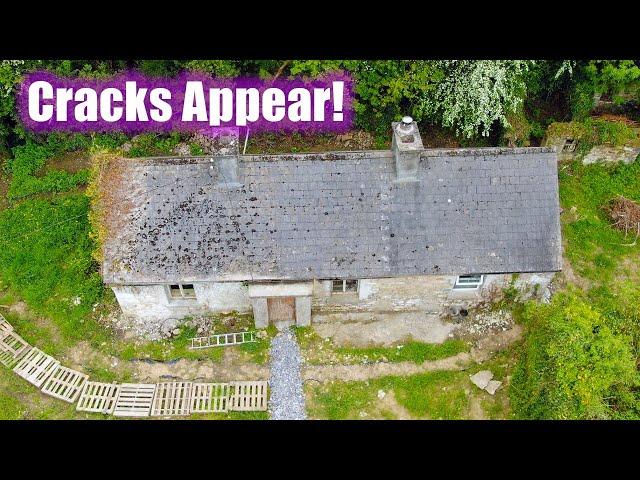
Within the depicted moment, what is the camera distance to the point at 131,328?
66.0ft

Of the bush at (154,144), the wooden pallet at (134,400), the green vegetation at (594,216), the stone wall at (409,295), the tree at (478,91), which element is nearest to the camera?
the wooden pallet at (134,400)

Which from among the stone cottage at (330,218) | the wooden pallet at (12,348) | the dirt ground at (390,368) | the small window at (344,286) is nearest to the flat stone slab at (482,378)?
the dirt ground at (390,368)

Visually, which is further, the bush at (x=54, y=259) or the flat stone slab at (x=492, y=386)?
the bush at (x=54, y=259)

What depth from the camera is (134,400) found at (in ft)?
60.5

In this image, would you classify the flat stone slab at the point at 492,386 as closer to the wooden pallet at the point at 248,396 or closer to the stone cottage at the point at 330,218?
the stone cottage at the point at 330,218

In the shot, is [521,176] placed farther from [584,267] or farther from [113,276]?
[113,276]

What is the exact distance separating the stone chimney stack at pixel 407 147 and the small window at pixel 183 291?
7.53 metres

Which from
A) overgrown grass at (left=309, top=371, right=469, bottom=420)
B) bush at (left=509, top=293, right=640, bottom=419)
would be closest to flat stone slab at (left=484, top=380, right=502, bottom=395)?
overgrown grass at (left=309, top=371, right=469, bottom=420)

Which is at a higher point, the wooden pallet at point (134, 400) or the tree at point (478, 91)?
the tree at point (478, 91)

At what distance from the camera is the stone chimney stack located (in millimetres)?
17812

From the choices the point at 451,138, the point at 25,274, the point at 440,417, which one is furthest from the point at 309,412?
the point at 451,138

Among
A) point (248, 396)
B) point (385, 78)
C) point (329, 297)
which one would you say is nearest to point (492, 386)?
point (329, 297)

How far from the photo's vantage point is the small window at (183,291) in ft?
63.5

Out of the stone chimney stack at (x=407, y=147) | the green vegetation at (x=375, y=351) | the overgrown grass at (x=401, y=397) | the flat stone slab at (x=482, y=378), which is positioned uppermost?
the stone chimney stack at (x=407, y=147)
